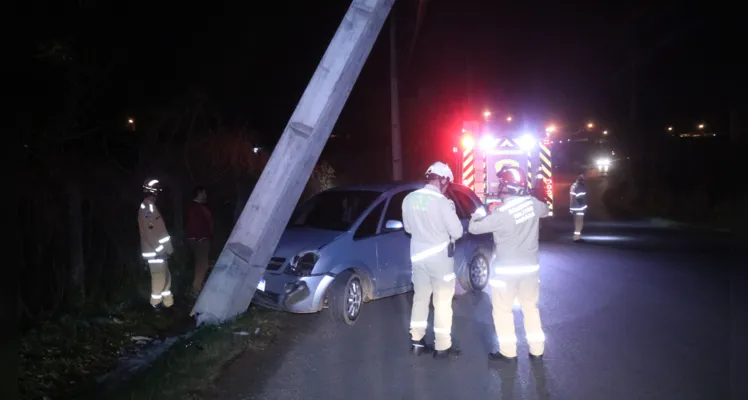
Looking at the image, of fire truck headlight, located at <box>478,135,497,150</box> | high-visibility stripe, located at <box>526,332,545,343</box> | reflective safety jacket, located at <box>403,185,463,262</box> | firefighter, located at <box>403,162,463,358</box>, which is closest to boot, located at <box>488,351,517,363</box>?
high-visibility stripe, located at <box>526,332,545,343</box>

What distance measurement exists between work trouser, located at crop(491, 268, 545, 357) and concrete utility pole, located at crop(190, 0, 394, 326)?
284 cm

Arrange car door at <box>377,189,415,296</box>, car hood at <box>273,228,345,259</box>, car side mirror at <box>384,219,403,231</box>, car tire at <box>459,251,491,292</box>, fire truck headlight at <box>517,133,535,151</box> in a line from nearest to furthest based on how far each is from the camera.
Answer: car hood at <box>273,228,345,259</box> → car side mirror at <box>384,219,403,231</box> → car door at <box>377,189,415,296</box> → car tire at <box>459,251,491,292</box> → fire truck headlight at <box>517,133,535,151</box>

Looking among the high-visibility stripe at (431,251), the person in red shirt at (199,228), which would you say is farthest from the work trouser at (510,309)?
the person in red shirt at (199,228)

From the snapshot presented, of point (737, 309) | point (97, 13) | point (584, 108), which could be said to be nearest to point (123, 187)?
point (97, 13)

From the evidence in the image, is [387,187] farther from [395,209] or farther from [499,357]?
[499,357]

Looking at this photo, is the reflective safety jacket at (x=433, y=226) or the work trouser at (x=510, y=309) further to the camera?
the reflective safety jacket at (x=433, y=226)

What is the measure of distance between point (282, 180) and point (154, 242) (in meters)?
1.90

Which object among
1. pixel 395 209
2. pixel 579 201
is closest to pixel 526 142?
pixel 579 201

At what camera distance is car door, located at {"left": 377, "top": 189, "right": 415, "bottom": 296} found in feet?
25.9

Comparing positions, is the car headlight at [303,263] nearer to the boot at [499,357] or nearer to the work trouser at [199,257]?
the work trouser at [199,257]

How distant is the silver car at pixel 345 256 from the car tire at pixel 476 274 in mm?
23

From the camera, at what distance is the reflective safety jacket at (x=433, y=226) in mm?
6035

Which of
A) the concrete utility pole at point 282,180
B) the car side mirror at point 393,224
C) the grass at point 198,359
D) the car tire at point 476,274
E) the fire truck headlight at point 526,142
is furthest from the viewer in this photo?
the fire truck headlight at point 526,142

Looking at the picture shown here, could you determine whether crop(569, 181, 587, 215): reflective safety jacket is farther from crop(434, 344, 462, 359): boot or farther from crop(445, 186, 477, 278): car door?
crop(434, 344, 462, 359): boot
